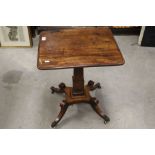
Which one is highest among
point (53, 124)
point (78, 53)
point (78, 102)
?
point (78, 53)

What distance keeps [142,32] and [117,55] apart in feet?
4.84

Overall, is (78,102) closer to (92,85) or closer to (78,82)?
(78,82)

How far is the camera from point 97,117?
1819 mm

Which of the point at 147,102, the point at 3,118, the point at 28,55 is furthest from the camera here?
the point at 28,55

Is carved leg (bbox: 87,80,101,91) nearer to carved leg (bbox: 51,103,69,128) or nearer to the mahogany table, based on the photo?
the mahogany table

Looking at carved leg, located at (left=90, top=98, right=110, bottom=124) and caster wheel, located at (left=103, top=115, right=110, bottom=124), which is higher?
carved leg, located at (left=90, top=98, right=110, bottom=124)

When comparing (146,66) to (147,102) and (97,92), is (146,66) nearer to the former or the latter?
(147,102)

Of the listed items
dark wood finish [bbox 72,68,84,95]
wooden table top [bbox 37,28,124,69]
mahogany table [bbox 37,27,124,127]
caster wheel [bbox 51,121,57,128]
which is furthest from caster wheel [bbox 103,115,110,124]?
wooden table top [bbox 37,28,124,69]

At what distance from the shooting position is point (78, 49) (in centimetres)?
145

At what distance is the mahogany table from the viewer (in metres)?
1.33

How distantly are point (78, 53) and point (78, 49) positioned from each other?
50 millimetres

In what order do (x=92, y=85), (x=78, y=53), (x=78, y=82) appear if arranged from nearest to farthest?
(x=78, y=53) → (x=78, y=82) → (x=92, y=85)

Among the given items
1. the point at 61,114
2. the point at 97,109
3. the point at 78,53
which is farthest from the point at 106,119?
the point at 78,53

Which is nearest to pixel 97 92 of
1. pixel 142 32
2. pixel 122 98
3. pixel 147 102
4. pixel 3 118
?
pixel 122 98
